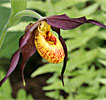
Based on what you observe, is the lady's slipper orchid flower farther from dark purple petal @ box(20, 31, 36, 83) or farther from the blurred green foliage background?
the blurred green foliage background

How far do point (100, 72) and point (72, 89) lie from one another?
0.81 feet

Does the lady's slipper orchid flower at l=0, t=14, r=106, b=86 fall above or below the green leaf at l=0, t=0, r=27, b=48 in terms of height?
below

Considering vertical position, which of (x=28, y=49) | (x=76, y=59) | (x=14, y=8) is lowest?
(x=76, y=59)

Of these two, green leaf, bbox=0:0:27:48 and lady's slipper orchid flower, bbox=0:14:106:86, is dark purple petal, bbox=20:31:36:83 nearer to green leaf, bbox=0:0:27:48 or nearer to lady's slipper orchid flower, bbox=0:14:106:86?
lady's slipper orchid flower, bbox=0:14:106:86

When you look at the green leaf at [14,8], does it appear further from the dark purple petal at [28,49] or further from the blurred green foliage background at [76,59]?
the blurred green foliage background at [76,59]

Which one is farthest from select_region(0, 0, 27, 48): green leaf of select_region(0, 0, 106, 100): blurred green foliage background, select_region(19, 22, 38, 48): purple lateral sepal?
select_region(0, 0, 106, 100): blurred green foliage background

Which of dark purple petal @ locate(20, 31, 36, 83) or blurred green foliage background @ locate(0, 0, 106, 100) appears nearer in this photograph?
dark purple petal @ locate(20, 31, 36, 83)

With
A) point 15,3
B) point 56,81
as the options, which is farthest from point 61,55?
point 56,81

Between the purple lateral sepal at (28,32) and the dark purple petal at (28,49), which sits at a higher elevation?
the purple lateral sepal at (28,32)

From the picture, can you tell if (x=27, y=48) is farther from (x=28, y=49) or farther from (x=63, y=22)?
(x=63, y=22)

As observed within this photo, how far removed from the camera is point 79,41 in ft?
5.57

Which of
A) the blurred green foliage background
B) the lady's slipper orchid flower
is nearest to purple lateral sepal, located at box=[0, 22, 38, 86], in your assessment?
the lady's slipper orchid flower

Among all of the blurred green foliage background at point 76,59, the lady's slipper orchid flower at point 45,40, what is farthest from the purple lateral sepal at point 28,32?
the blurred green foliage background at point 76,59

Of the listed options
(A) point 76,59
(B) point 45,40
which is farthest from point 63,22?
(A) point 76,59
